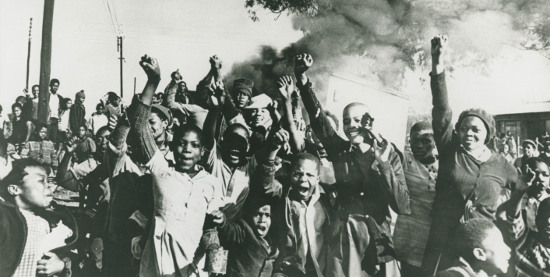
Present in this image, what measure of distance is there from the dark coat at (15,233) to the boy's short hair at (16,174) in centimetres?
10

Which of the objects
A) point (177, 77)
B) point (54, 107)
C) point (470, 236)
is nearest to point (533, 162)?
point (470, 236)

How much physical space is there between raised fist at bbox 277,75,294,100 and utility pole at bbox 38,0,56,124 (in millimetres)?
2426

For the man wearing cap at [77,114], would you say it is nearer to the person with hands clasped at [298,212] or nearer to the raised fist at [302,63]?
the person with hands clasped at [298,212]

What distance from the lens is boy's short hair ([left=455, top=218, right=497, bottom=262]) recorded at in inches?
208

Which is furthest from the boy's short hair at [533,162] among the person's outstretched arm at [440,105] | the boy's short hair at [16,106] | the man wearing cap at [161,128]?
the boy's short hair at [16,106]

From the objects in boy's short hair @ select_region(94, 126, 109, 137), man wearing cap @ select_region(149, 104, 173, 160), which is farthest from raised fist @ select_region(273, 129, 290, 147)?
boy's short hair @ select_region(94, 126, 109, 137)

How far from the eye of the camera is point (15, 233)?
5.29m

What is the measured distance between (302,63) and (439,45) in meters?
1.44

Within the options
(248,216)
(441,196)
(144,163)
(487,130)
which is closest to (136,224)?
(144,163)

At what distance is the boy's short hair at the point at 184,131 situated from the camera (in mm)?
5211

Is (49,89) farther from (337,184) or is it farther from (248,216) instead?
(337,184)

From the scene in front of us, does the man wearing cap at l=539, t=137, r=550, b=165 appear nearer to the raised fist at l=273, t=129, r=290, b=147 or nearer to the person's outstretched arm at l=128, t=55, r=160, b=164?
the raised fist at l=273, t=129, r=290, b=147

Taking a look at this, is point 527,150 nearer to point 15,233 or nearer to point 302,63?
point 302,63

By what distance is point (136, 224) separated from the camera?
515 cm
